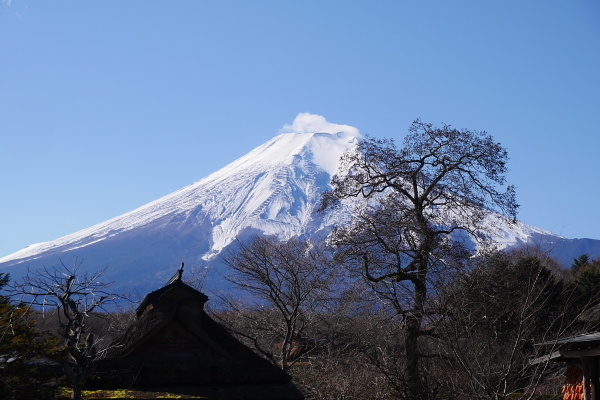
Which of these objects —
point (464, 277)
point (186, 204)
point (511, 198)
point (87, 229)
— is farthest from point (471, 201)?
point (87, 229)

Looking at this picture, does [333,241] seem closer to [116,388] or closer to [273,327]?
[273,327]

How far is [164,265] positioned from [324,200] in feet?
361

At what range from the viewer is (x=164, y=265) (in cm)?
12456

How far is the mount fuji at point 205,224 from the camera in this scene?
125 m

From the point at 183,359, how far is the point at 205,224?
135495 mm

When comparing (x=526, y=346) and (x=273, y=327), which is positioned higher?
(x=273, y=327)

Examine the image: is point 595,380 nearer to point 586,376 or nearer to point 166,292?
point 586,376

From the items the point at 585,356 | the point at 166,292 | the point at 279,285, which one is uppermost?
the point at 279,285

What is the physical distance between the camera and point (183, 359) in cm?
1230

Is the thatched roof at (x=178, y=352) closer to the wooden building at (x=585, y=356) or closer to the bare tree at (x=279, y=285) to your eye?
the wooden building at (x=585, y=356)

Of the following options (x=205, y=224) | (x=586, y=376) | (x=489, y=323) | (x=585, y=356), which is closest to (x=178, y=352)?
(x=585, y=356)

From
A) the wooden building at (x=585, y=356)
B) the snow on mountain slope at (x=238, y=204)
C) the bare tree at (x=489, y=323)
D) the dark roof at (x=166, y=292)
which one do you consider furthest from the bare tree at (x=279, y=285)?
the snow on mountain slope at (x=238, y=204)

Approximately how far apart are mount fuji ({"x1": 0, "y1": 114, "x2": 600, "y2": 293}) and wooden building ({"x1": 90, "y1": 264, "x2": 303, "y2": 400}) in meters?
97.4

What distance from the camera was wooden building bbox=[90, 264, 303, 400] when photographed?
1166 centimetres
